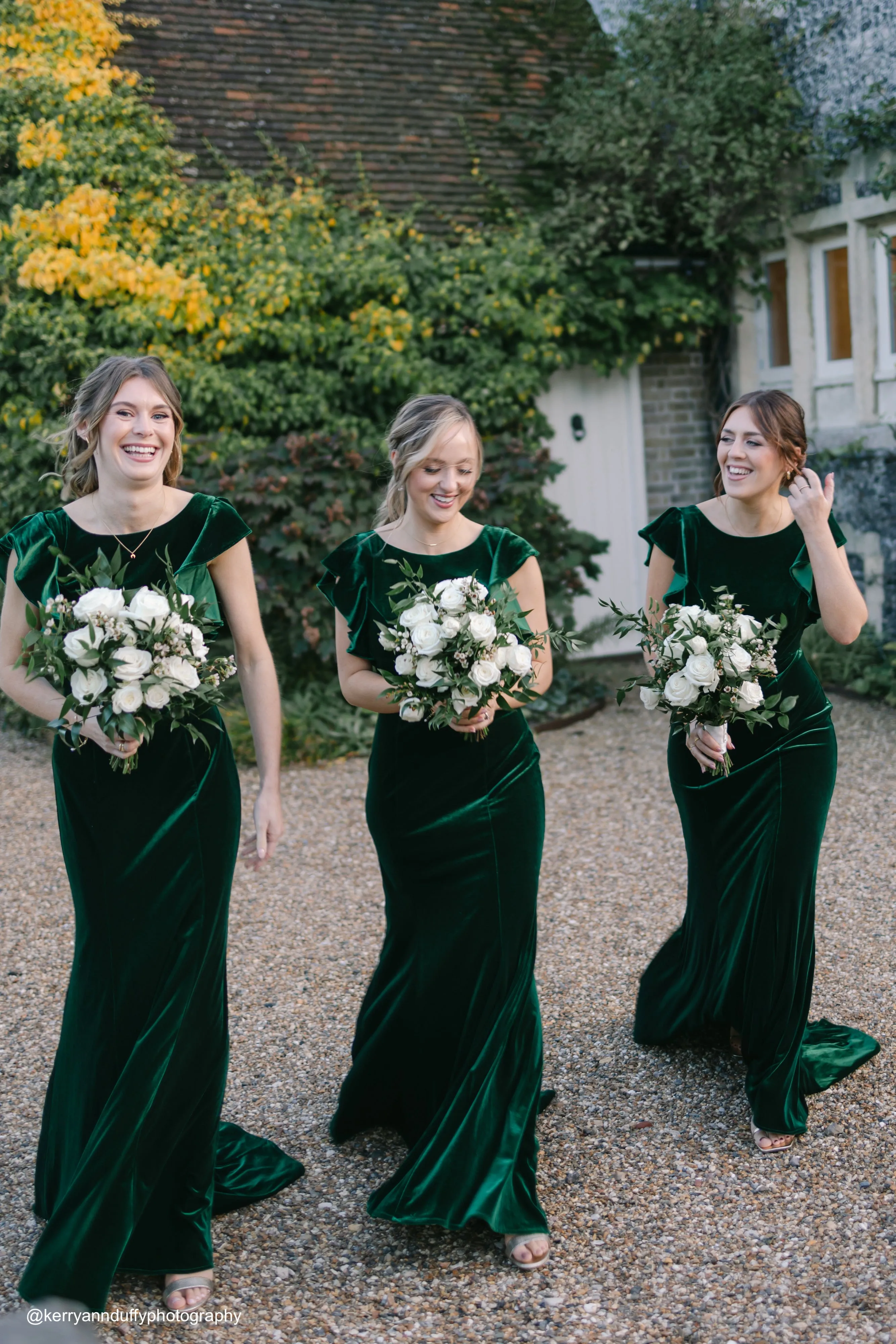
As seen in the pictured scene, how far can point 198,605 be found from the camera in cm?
311

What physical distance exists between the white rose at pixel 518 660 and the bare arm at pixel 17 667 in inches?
39.9

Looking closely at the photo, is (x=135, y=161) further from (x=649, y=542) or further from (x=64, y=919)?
(x=649, y=542)

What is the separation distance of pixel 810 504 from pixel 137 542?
6.23ft

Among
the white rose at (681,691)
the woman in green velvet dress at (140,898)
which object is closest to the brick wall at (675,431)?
the white rose at (681,691)

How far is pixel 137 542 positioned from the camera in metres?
3.24

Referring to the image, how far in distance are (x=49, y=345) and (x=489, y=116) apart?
527 cm

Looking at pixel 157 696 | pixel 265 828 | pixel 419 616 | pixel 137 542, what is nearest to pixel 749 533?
pixel 419 616

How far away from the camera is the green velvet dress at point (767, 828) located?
3807 mm

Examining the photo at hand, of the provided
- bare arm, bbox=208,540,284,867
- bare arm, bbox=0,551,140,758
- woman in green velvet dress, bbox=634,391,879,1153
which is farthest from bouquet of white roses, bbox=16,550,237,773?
woman in green velvet dress, bbox=634,391,879,1153

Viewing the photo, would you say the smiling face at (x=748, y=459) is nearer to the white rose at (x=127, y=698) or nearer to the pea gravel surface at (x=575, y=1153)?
the pea gravel surface at (x=575, y=1153)

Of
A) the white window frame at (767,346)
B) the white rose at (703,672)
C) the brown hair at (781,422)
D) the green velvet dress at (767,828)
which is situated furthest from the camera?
the white window frame at (767,346)

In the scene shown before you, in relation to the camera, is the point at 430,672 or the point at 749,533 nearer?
the point at 430,672

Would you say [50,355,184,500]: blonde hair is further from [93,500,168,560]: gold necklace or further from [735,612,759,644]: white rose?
[735,612,759,644]: white rose

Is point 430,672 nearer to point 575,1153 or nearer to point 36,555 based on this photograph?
point 36,555
